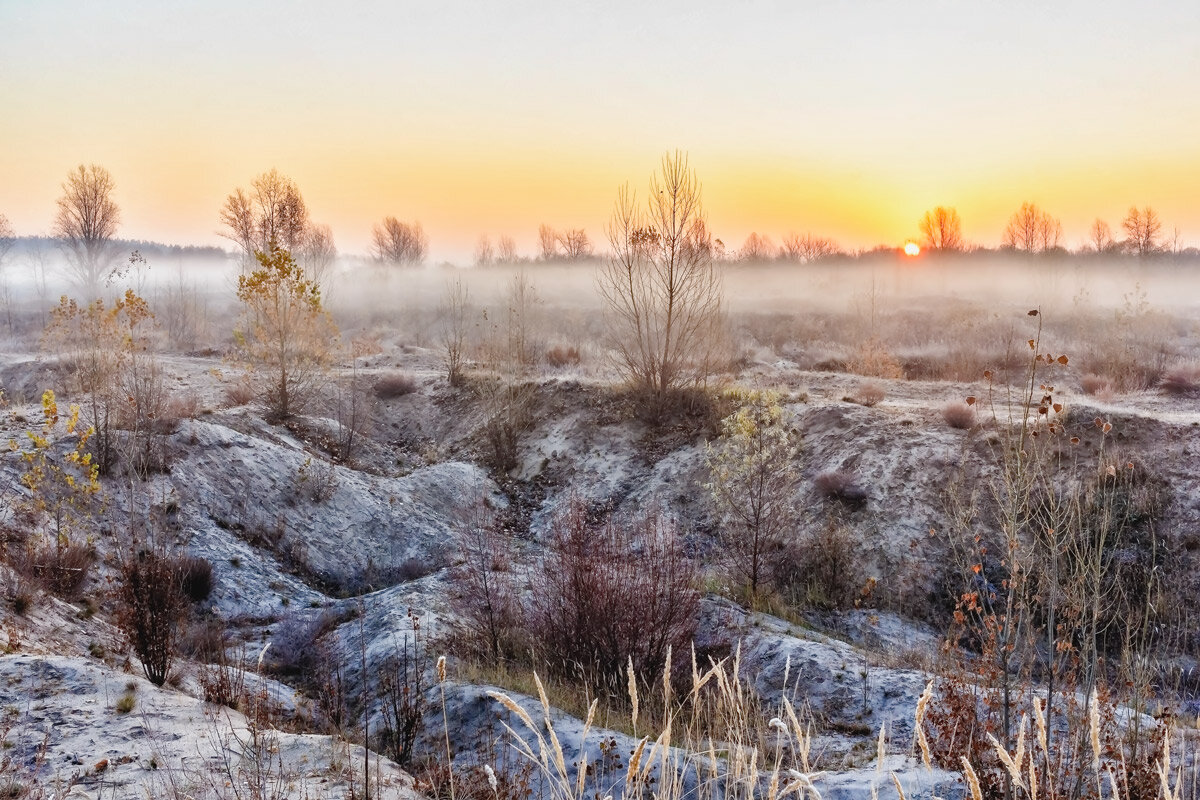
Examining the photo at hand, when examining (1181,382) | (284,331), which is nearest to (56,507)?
(284,331)

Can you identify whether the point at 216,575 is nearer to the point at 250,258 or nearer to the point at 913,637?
the point at 913,637

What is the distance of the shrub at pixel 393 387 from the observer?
69.2ft

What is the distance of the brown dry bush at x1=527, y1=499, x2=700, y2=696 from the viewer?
23.7ft

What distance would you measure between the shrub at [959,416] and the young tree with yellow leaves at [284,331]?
13.2m

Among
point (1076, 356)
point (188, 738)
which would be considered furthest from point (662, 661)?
point (1076, 356)

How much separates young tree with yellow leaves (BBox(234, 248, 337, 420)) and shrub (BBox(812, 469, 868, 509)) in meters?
11.0

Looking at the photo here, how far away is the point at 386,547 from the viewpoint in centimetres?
1335

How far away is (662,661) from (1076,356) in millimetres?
22571

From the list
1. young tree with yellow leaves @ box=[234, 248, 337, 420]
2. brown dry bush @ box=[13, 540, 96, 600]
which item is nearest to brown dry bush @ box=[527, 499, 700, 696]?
brown dry bush @ box=[13, 540, 96, 600]

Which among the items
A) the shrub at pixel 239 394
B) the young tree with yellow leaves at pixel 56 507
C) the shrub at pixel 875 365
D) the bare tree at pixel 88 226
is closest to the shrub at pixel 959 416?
the shrub at pixel 875 365

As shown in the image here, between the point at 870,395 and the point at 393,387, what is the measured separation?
12.8 m

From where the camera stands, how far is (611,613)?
23.7 ft

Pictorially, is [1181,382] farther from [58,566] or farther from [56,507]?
[56,507]

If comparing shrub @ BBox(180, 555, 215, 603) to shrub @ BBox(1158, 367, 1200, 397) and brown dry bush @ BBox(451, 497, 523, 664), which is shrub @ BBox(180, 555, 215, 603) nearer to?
brown dry bush @ BBox(451, 497, 523, 664)
